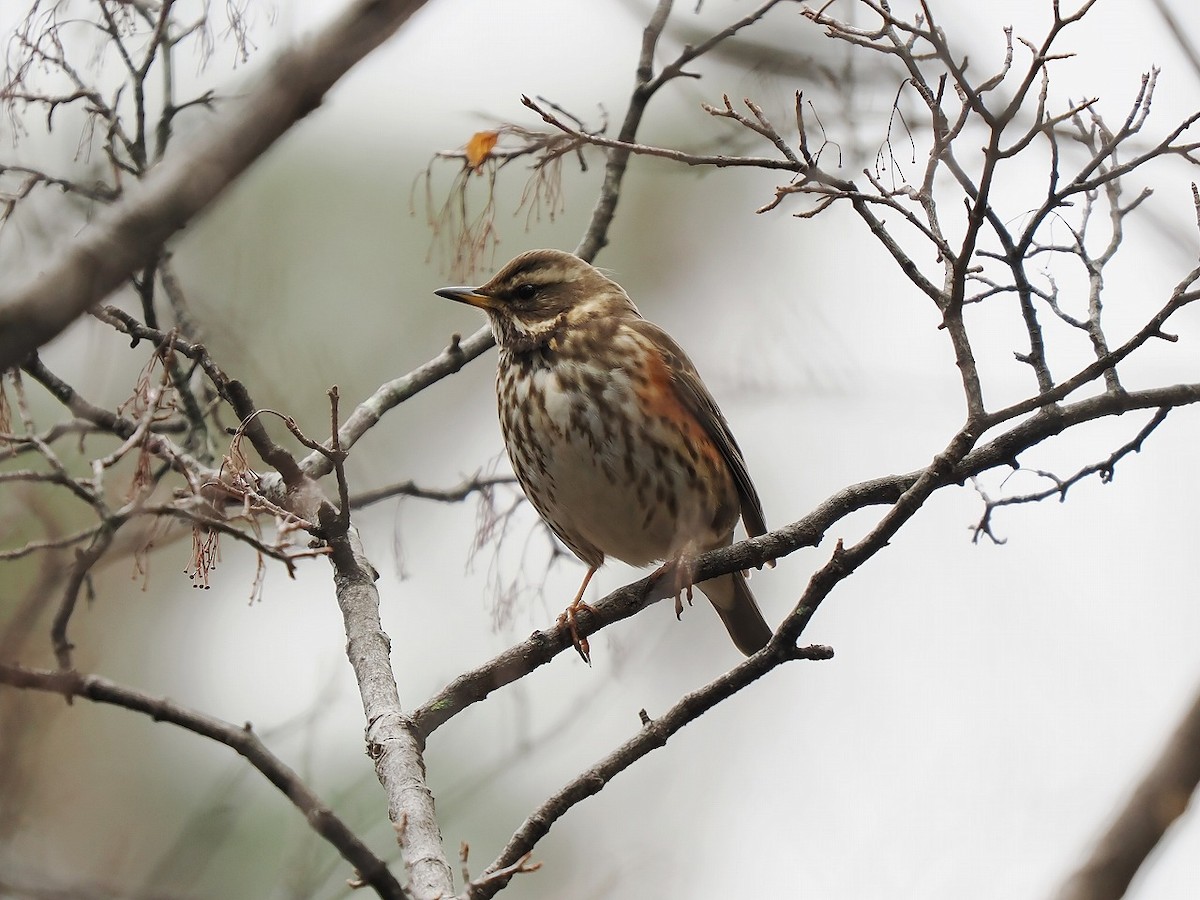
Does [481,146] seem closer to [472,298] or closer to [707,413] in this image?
[472,298]

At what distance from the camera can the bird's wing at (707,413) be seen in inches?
257

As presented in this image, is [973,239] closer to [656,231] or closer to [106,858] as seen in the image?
[106,858]

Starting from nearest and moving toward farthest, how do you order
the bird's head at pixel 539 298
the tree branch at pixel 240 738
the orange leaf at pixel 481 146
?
the tree branch at pixel 240 738
the orange leaf at pixel 481 146
the bird's head at pixel 539 298

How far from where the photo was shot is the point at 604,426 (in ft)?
20.1

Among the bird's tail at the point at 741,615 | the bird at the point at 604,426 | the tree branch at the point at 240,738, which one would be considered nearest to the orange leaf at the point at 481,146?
the bird at the point at 604,426

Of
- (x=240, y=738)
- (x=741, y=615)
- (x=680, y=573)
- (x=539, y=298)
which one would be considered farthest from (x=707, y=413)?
(x=240, y=738)

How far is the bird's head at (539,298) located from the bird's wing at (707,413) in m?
0.30

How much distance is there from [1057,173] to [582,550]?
3542 mm

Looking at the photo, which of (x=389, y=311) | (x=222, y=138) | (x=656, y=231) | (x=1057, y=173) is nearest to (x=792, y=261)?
(x=656, y=231)

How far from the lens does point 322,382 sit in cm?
648

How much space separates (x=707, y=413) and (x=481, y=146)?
1.83 metres

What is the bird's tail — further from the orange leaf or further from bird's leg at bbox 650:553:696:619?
the orange leaf

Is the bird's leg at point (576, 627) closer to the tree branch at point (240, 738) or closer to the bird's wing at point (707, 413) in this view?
the bird's wing at point (707, 413)

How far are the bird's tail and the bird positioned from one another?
70 mm
